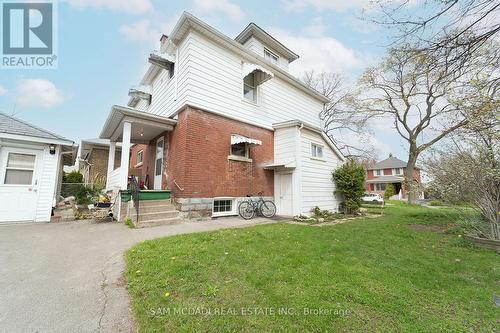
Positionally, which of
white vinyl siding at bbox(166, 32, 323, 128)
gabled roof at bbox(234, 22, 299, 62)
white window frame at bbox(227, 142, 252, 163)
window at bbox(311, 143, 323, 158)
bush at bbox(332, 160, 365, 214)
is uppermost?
gabled roof at bbox(234, 22, 299, 62)

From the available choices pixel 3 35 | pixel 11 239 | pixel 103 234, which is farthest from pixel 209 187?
pixel 3 35

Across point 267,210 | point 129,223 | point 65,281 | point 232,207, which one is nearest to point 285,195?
point 267,210

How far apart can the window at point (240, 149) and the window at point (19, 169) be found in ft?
25.9

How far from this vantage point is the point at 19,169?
308 inches

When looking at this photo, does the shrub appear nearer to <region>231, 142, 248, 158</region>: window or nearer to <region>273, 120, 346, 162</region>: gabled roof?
<region>231, 142, 248, 158</region>: window

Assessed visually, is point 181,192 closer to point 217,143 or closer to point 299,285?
point 217,143

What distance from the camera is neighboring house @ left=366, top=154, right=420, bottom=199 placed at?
124 ft

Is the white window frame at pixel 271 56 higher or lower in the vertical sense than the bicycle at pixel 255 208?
higher

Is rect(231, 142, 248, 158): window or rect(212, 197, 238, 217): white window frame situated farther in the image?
rect(231, 142, 248, 158): window

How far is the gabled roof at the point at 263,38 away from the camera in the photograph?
11992 millimetres

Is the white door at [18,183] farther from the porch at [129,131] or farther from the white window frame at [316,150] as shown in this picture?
the white window frame at [316,150]

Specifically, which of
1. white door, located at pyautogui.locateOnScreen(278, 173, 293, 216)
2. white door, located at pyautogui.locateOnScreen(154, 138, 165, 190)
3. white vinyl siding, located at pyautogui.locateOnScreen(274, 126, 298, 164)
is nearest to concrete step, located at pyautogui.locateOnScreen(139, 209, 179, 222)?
white door, located at pyautogui.locateOnScreen(154, 138, 165, 190)

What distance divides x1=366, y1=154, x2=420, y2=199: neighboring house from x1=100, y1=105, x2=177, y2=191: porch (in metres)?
38.9

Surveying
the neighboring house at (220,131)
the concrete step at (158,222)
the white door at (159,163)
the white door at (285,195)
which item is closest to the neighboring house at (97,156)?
the neighboring house at (220,131)
